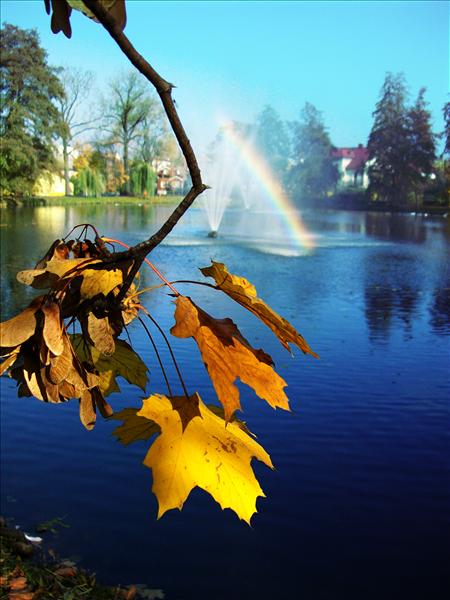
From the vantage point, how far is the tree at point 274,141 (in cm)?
7194

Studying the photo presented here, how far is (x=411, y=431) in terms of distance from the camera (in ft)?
18.6

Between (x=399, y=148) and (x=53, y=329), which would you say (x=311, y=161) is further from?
(x=53, y=329)

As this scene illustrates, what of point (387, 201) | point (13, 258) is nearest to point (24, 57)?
point (13, 258)

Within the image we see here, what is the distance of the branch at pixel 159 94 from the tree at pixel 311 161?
68219 mm

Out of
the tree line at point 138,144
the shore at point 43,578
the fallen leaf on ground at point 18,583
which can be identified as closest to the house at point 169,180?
the tree line at point 138,144

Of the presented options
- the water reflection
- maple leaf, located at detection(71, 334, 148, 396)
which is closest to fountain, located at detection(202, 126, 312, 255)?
the water reflection

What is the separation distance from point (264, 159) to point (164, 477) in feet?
245

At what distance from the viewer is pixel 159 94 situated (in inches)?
20.1

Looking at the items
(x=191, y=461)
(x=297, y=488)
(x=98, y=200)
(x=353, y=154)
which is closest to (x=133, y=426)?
(x=191, y=461)

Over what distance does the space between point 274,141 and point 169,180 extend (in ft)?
40.9

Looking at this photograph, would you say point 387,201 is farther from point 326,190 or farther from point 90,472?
point 90,472

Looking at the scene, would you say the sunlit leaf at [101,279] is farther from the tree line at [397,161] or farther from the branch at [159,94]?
the tree line at [397,161]

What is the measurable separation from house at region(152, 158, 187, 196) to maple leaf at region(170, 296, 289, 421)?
68.2m

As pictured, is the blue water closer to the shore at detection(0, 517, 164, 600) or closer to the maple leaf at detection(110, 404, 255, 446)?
the shore at detection(0, 517, 164, 600)
